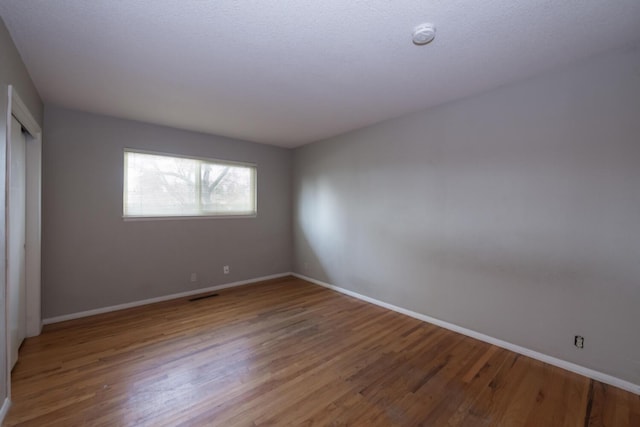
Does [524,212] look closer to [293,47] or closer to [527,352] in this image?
[527,352]

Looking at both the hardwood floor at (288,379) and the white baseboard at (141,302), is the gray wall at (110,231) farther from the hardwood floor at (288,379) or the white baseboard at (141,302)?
the hardwood floor at (288,379)

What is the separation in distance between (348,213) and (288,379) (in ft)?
8.35

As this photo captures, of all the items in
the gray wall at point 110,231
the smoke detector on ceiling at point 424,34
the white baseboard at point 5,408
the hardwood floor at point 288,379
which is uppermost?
the smoke detector on ceiling at point 424,34

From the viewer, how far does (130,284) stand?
11.6 ft

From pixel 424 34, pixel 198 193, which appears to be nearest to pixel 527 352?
pixel 424 34

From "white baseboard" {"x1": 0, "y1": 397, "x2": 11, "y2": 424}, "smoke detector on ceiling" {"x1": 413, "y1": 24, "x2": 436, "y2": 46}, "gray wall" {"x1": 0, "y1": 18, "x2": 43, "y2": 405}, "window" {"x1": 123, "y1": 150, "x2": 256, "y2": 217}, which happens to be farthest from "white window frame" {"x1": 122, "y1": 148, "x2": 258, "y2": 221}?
"smoke detector on ceiling" {"x1": 413, "y1": 24, "x2": 436, "y2": 46}

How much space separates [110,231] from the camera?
11.2ft

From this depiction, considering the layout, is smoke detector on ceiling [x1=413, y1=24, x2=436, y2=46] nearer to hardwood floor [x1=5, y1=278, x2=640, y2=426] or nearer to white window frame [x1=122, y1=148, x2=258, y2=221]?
hardwood floor [x1=5, y1=278, x2=640, y2=426]

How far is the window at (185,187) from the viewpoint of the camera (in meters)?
3.60

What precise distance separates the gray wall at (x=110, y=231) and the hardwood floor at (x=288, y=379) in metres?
0.49

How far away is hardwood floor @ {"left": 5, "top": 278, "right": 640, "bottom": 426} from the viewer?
1.71 meters

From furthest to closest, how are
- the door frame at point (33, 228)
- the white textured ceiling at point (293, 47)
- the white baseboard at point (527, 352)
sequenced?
the door frame at point (33, 228), the white baseboard at point (527, 352), the white textured ceiling at point (293, 47)

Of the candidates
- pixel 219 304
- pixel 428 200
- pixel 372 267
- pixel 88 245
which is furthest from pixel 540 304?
pixel 88 245

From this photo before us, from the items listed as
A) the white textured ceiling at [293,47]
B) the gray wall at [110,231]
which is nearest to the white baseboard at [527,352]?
the white textured ceiling at [293,47]
